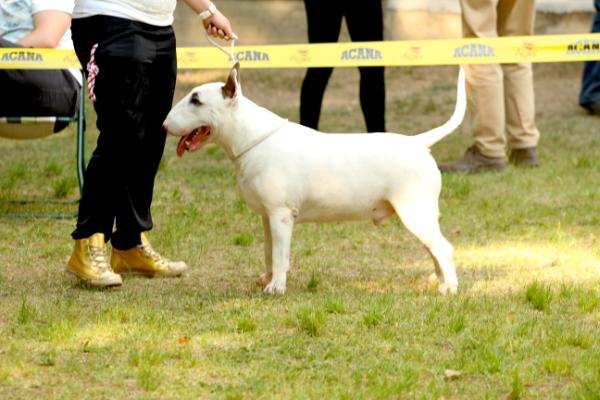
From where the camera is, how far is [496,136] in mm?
9648

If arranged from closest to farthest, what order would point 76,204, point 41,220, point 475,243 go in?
point 475,243 < point 41,220 < point 76,204

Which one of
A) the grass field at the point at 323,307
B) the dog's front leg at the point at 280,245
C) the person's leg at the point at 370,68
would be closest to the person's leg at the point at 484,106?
the grass field at the point at 323,307

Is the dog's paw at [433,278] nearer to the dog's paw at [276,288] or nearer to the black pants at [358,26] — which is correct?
the dog's paw at [276,288]

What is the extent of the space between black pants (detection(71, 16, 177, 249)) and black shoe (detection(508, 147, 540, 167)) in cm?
428

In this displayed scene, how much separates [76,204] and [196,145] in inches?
108

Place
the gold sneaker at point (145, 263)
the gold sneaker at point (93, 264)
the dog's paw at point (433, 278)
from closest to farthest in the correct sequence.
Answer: the gold sneaker at point (93, 264), the dog's paw at point (433, 278), the gold sneaker at point (145, 263)

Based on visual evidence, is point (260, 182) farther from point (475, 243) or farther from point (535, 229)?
point (535, 229)

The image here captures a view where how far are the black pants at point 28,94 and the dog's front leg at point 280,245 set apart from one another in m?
2.54

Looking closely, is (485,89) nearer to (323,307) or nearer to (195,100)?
(195,100)

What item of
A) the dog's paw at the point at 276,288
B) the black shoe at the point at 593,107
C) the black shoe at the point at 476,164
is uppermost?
the dog's paw at the point at 276,288

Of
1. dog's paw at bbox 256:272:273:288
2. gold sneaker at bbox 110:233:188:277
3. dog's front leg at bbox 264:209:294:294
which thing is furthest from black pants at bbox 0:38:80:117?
dog's front leg at bbox 264:209:294:294

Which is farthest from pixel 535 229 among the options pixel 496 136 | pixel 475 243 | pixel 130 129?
pixel 130 129

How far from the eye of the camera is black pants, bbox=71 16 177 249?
5.98 metres

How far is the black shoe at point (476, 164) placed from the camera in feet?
31.7
